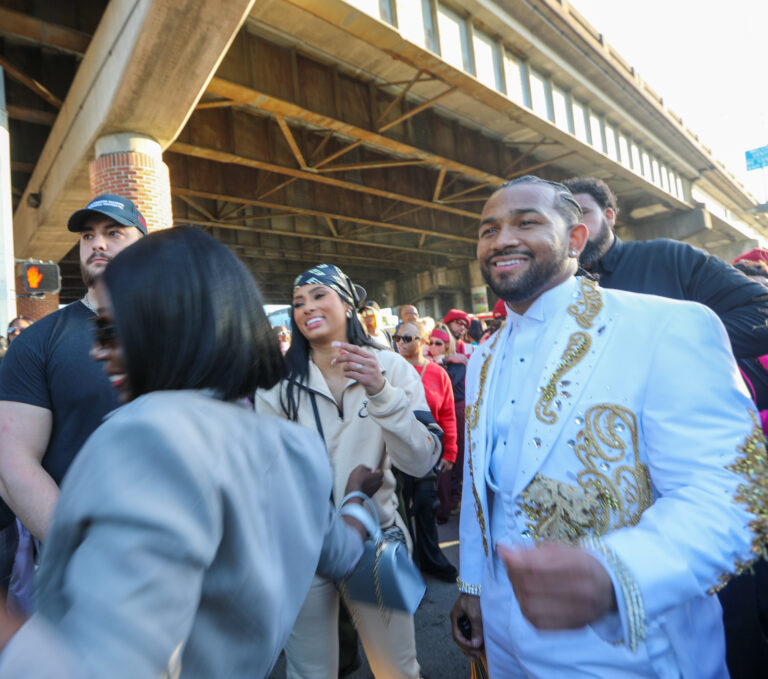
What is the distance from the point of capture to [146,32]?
16.5 ft

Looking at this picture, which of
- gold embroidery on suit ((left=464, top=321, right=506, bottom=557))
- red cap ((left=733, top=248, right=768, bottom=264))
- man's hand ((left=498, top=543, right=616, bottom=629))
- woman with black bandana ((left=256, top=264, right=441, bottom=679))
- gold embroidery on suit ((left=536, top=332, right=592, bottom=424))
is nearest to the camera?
man's hand ((left=498, top=543, right=616, bottom=629))

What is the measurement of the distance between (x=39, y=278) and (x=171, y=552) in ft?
30.4

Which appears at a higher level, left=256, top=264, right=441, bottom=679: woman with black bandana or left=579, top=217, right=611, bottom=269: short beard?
left=579, top=217, right=611, bottom=269: short beard

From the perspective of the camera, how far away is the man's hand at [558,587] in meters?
0.91

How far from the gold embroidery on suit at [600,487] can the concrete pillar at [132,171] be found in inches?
264

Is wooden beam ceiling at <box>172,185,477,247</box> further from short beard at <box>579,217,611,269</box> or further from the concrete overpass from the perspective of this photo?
short beard at <box>579,217,611,269</box>

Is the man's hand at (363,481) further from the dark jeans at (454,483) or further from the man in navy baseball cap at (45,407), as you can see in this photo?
the dark jeans at (454,483)

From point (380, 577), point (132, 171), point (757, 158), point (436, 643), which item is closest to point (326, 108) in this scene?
point (132, 171)

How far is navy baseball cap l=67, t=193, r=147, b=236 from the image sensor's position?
2338 millimetres

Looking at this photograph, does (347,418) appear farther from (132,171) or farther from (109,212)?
(132,171)

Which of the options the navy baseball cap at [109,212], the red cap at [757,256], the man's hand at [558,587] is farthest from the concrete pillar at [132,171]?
the man's hand at [558,587]

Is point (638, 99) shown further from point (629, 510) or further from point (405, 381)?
point (629, 510)

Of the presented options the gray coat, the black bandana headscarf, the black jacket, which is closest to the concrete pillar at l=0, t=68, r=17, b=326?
the black bandana headscarf

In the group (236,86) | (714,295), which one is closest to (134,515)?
(714,295)
